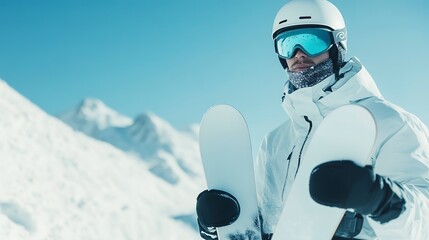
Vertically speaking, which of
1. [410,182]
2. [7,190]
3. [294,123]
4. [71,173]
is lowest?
[410,182]

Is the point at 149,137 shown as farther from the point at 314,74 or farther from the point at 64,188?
the point at 314,74

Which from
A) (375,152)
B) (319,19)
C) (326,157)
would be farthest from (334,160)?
(319,19)

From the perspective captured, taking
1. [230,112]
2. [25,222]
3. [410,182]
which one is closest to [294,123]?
[230,112]

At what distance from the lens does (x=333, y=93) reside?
2562 millimetres

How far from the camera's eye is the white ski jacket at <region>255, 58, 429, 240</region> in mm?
1993

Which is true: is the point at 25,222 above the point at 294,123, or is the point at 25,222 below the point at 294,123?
above

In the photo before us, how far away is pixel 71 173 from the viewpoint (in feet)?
48.4

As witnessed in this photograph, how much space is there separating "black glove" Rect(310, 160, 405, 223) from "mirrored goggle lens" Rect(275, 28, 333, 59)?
3.84 feet

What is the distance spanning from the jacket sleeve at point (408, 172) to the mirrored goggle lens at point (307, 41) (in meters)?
0.79

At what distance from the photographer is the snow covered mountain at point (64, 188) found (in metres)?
9.57

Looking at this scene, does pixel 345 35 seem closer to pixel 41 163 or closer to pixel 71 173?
pixel 41 163

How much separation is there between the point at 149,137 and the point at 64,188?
52.8 metres

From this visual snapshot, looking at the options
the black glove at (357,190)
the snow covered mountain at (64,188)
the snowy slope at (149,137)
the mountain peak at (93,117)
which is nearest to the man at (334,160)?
the black glove at (357,190)

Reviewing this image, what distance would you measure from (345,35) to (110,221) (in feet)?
36.5
